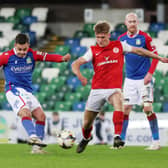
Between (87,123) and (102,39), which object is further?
(87,123)

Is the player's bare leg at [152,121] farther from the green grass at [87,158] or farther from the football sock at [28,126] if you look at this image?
the football sock at [28,126]

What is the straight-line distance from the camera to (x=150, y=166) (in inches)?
349

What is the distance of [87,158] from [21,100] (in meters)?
1.32

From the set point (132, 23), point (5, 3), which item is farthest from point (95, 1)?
point (132, 23)

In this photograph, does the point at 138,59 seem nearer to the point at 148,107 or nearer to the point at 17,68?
the point at 148,107

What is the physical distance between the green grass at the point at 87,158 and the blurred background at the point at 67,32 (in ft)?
18.9

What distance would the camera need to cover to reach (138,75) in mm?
11633

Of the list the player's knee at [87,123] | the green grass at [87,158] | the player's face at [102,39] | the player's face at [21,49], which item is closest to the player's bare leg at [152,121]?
the green grass at [87,158]

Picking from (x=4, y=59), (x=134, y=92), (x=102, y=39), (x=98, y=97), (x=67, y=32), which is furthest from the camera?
(x=67, y=32)

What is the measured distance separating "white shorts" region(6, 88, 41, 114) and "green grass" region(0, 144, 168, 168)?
2.19 feet

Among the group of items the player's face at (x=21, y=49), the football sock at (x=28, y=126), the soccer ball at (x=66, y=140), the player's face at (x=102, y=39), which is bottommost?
the soccer ball at (x=66, y=140)

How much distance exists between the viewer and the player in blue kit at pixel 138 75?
11484mm

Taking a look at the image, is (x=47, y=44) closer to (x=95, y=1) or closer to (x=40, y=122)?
(x=95, y=1)

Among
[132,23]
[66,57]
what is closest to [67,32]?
[132,23]
